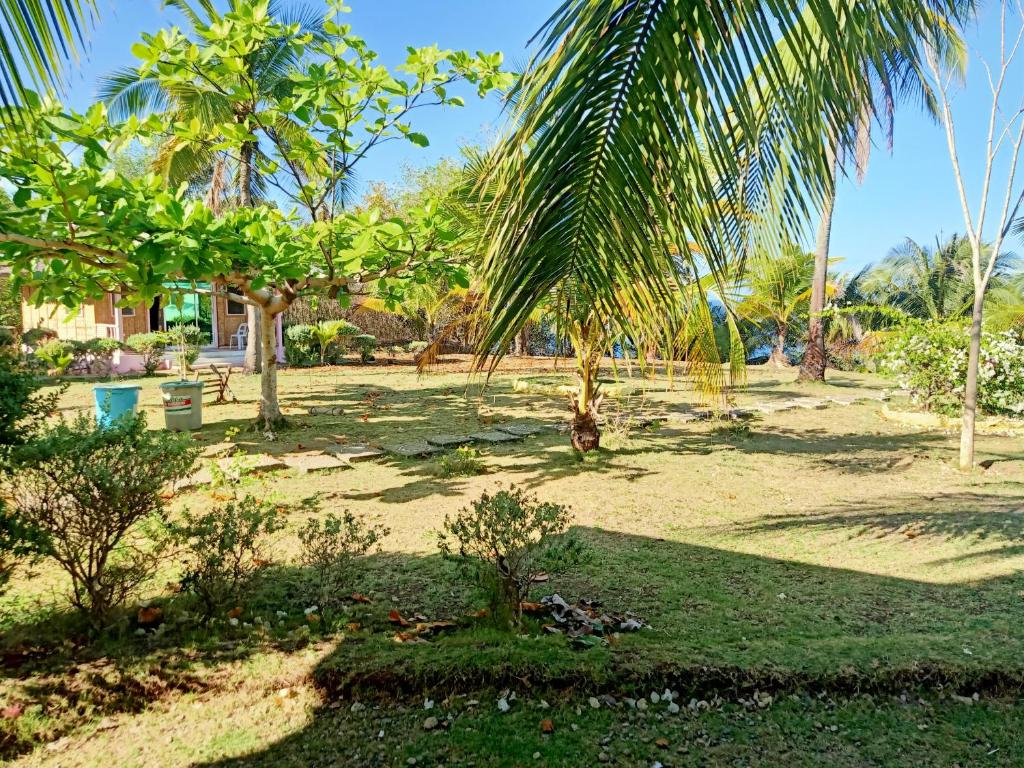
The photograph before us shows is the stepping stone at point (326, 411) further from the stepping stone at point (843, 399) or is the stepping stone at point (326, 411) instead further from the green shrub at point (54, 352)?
the stepping stone at point (843, 399)

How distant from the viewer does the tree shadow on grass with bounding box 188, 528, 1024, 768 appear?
291 centimetres

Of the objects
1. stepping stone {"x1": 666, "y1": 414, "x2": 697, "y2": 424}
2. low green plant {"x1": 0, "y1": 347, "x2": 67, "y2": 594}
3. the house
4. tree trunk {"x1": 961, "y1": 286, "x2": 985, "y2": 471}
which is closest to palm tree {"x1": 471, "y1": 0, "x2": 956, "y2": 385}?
low green plant {"x1": 0, "y1": 347, "x2": 67, "y2": 594}

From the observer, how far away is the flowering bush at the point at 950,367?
974 centimetres

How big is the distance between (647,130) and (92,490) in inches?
122

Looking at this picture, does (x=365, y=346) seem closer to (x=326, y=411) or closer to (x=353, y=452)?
(x=326, y=411)

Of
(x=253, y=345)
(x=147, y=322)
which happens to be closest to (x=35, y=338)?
(x=147, y=322)

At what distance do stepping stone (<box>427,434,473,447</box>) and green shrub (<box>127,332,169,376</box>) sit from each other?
11.2 m

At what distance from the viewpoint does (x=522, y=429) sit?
9703mm

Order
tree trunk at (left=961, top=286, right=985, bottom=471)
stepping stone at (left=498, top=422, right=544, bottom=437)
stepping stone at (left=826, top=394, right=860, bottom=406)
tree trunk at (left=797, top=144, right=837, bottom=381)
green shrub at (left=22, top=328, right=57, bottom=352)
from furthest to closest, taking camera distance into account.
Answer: green shrub at (left=22, top=328, right=57, bottom=352), tree trunk at (left=797, top=144, right=837, bottom=381), stepping stone at (left=826, top=394, right=860, bottom=406), stepping stone at (left=498, top=422, right=544, bottom=437), tree trunk at (left=961, top=286, right=985, bottom=471)

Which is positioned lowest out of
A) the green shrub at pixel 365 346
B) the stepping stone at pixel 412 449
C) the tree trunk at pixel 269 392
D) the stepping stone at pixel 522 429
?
the stepping stone at pixel 412 449

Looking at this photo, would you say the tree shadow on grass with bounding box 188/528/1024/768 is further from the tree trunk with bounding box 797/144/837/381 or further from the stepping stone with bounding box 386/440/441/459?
the tree trunk with bounding box 797/144/837/381

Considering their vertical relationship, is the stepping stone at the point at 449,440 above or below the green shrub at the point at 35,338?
below

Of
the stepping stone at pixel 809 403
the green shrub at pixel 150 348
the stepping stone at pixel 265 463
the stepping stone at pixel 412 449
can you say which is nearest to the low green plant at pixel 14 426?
the stepping stone at pixel 265 463

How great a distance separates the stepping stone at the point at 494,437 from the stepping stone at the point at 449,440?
0.43 feet
